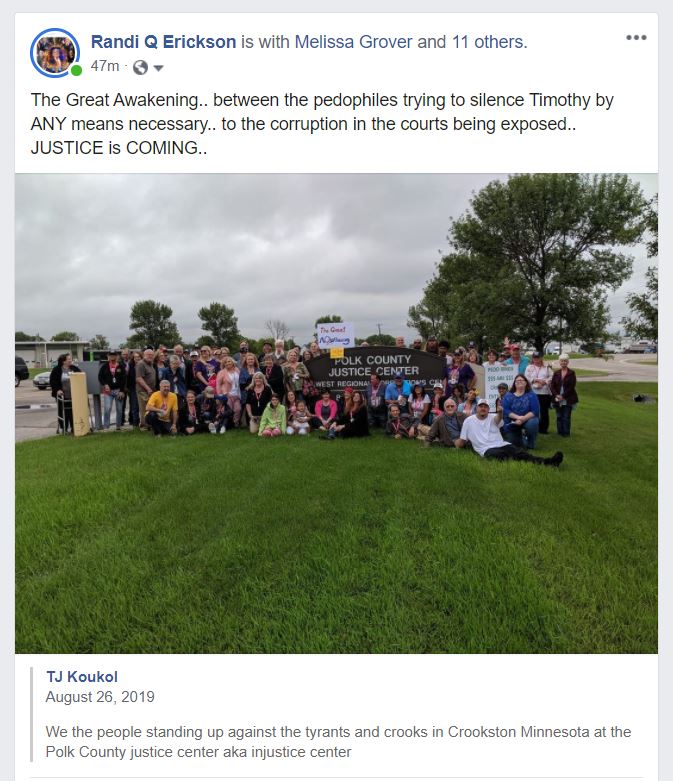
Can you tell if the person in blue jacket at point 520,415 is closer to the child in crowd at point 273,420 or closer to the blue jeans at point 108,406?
the child in crowd at point 273,420

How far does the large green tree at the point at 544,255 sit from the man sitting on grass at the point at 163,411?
742 inches

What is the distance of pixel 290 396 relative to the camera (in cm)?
1016

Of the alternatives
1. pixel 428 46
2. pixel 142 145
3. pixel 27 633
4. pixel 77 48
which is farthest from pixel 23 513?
pixel 428 46

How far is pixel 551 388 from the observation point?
9.68 m

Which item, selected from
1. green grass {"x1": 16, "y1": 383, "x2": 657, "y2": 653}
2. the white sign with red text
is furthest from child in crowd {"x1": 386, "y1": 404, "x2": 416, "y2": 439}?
the white sign with red text

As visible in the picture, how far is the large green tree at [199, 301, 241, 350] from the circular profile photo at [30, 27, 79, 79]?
77.9 meters

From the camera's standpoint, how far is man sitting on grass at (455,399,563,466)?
22.8 feet

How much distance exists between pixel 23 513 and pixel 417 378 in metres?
8.65

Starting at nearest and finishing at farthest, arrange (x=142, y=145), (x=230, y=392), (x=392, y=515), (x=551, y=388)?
(x=142, y=145) → (x=392, y=515) → (x=551, y=388) → (x=230, y=392)

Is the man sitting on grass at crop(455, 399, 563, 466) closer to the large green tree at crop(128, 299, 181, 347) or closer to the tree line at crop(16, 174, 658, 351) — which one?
the tree line at crop(16, 174, 658, 351)

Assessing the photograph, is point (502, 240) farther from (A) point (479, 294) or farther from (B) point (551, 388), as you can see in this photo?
(B) point (551, 388)

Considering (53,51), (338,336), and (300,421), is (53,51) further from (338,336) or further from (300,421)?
(338,336)
